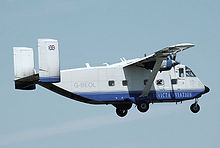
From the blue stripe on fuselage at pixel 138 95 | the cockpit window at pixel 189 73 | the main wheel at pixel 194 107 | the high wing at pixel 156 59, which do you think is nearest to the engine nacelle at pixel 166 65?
the high wing at pixel 156 59

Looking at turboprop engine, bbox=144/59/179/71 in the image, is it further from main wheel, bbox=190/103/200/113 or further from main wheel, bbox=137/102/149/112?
main wheel, bbox=190/103/200/113

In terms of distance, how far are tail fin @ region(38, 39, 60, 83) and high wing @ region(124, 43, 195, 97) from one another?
579cm

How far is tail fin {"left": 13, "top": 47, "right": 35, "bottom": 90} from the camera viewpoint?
1927 inches

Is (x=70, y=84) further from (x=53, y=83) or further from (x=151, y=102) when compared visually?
(x=151, y=102)

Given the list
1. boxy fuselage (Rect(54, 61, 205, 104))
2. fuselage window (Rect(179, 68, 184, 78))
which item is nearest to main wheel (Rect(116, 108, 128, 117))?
boxy fuselage (Rect(54, 61, 205, 104))

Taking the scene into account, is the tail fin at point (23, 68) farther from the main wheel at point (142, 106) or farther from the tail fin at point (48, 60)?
the main wheel at point (142, 106)

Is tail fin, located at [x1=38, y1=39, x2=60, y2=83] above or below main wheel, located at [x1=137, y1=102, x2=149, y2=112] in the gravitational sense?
above

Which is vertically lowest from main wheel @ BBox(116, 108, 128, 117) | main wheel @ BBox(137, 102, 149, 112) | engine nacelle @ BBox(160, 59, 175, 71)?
main wheel @ BBox(116, 108, 128, 117)

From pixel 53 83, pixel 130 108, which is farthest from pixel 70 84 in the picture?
pixel 130 108

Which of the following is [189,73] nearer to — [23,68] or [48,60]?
[48,60]

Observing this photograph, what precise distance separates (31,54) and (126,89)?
6628 millimetres

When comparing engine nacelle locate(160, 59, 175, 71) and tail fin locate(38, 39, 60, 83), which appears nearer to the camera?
tail fin locate(38, 39, 60, 83)

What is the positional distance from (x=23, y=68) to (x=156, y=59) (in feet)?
28.0

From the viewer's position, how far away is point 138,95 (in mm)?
51062
